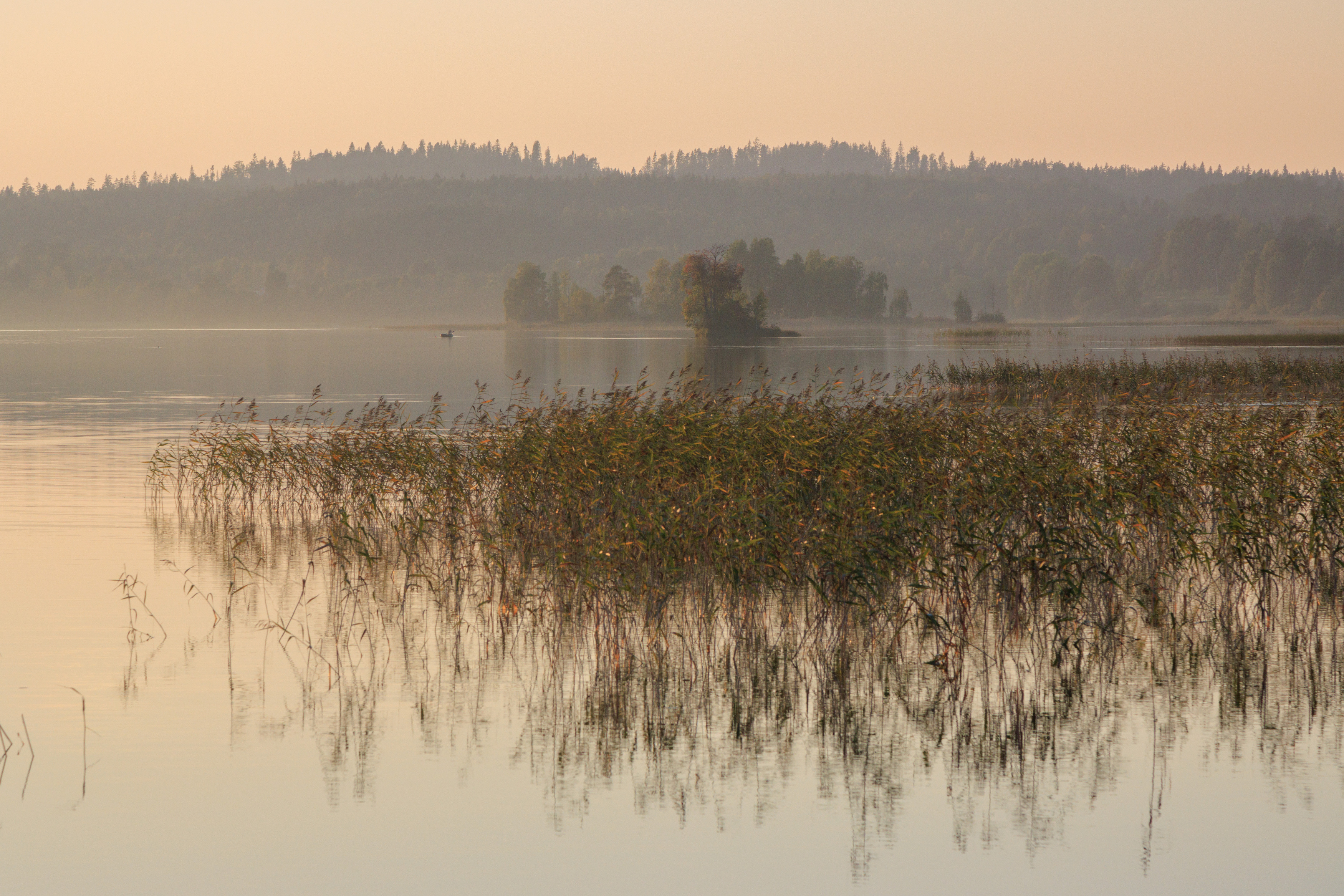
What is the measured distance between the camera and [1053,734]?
36.1 ft

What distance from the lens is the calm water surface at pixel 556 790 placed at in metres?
8.59

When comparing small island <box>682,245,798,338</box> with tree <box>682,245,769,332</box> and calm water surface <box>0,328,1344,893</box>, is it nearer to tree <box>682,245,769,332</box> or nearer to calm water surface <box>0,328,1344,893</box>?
tree <box>682,245,769,332</box>

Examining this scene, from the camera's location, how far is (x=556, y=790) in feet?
32.5

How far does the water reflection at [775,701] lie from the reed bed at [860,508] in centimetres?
43

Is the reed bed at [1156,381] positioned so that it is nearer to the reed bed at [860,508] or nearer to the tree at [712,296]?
the reed bed at [860,508]

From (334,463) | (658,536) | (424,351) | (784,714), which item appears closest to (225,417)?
(334,463)

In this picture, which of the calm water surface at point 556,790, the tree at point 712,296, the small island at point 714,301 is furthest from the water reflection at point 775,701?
the tree at point 712,296

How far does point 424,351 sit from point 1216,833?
130 metres

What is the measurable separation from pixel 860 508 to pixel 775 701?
13.9ft

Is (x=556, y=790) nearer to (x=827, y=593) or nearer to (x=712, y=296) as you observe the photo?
(x=827, y=593)

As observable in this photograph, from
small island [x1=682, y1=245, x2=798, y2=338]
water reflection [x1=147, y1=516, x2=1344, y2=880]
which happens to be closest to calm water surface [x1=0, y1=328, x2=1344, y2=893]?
water reflection [x1=147, y1=516, x2=1344, y2=880]

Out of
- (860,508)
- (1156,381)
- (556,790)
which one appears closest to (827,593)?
(860,508)

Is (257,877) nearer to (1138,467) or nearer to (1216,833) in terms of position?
(1216,833)

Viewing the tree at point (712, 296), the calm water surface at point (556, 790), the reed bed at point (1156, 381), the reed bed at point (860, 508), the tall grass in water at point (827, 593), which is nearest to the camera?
the calm water surface at point (556, 790)
